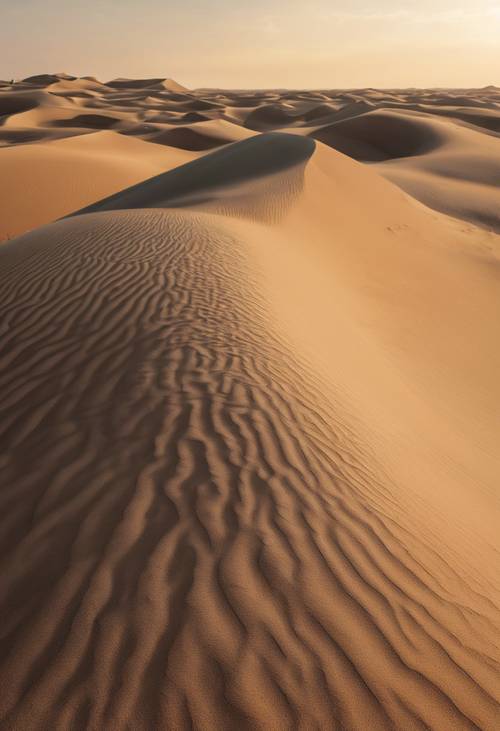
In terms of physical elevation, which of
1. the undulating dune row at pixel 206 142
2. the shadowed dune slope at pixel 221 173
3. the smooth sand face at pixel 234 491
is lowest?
the undulating dune row at pixel 206 142

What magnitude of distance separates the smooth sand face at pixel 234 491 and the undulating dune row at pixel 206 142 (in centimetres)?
893

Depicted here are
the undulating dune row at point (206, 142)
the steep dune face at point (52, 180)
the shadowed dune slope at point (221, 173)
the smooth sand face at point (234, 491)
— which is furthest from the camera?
the undulating dune row at point (206, 142)

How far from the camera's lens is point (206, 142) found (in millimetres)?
31734

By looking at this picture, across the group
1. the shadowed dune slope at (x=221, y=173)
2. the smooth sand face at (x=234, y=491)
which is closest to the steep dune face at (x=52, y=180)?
the shadowed dune slope at (x=221, y=173)

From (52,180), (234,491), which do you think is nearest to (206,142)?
(52,180)

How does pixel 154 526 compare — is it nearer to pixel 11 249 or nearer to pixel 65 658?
pixel 65 658

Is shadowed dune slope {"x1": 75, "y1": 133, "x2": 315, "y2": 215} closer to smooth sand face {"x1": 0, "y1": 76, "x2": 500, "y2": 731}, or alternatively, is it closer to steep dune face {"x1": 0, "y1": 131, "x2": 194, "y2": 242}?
steep dune face {"x1": 0, "y1": 131, "x2": 194, "y2": 242}

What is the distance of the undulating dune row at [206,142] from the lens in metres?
17.1

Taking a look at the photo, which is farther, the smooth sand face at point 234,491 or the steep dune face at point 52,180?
the steep dune face at point 52,180

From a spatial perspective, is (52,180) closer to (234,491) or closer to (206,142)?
(206,142)

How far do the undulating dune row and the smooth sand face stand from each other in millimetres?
8931

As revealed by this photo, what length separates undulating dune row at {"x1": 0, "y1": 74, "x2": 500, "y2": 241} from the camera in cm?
1709

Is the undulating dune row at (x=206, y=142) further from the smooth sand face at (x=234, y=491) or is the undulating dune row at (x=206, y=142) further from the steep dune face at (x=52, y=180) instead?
the smooth sand face at (x=234, y=491)

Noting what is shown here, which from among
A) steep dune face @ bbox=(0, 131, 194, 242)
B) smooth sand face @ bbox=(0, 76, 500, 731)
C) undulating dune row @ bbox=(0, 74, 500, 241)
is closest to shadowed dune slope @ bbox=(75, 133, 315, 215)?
steep dune face @ bbox=(0, 131, 194, 242)
